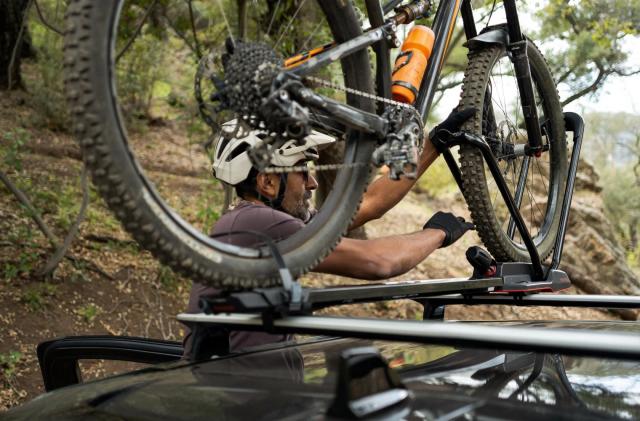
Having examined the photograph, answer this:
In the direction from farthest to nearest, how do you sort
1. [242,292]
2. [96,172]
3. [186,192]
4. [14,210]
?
[186,192]
[14,210]
[242,292]
[96,172]

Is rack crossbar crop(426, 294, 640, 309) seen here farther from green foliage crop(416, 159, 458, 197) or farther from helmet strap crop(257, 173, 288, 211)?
green foliage crop(416, 159, 458, 197)

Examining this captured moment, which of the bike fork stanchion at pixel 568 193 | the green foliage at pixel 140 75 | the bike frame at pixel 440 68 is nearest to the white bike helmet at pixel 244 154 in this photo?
the bike frame at pixel 440 68

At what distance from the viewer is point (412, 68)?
2643mm

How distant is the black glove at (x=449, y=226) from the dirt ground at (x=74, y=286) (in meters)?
3.52

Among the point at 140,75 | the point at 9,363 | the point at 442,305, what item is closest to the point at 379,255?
the point at 442,305

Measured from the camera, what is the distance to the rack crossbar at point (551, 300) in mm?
2330

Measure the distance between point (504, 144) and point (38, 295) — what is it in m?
4.17

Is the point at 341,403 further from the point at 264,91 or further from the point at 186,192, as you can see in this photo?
the point at 186,192

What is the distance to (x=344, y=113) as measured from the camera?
2.13 metres

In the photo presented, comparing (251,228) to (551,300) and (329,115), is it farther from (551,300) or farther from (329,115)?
(551,300)

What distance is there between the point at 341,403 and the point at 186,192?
7522 mm

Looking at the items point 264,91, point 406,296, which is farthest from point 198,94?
point 406,296

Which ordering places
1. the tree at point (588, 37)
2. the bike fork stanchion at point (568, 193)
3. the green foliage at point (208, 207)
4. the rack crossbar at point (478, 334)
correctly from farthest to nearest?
the tree at point (588, 37), the green foliage at point (208, 207), the bike fork stanchion at point (568, 193), the rack crossbar at point (478, 334)

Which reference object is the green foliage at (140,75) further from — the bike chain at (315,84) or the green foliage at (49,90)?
the bike chain at (315,84)
